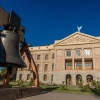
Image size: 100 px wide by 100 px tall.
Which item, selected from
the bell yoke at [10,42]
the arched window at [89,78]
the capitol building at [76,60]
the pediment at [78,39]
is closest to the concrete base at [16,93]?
the bell yoke at [10,42]

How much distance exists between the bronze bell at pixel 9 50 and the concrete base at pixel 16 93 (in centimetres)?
138

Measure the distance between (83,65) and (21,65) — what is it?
29.7 m

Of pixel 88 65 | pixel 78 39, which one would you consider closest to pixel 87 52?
pixel 88 65

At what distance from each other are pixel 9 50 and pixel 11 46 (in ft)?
1.08

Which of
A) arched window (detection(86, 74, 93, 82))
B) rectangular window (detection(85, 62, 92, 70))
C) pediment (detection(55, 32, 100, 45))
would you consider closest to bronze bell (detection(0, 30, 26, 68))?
arched window (detection(86, 74, 93, 82))

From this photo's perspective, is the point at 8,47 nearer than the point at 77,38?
Yes

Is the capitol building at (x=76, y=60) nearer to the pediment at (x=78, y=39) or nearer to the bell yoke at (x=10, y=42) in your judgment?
the pediment at (x=78, y=39)

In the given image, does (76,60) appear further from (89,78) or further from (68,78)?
(89,78)

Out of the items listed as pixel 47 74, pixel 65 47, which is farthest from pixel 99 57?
pixel 47 74

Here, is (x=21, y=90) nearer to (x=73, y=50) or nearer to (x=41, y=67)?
(x=73, y=50)

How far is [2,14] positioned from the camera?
24.4 ft

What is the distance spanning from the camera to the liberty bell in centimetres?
653

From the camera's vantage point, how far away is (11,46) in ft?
23.9

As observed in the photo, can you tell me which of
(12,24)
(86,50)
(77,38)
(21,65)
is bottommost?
(21,65)
